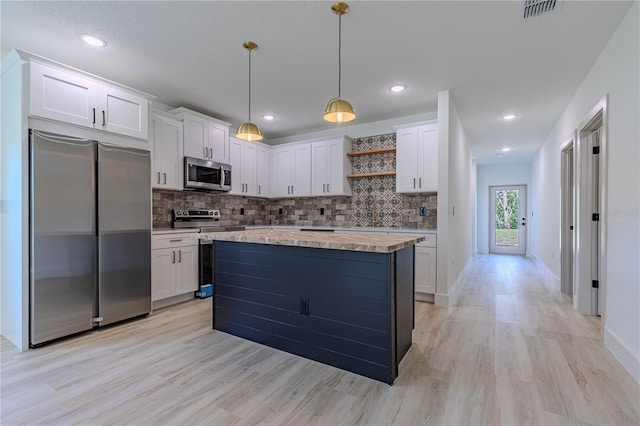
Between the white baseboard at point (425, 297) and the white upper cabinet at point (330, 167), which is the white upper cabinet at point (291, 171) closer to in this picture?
the white upper cabinet at point (330, 167)

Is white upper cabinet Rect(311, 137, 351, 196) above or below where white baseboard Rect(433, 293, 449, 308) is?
above

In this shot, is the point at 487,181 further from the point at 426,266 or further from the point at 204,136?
the point at 204,136

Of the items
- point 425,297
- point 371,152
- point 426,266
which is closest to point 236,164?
point 371,152

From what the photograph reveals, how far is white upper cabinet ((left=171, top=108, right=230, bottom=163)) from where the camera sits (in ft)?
13.5

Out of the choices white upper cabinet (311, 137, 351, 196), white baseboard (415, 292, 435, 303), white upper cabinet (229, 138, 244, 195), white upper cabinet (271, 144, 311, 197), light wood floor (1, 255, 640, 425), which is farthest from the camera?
white upper cabinet (271, 144, 311, 197)

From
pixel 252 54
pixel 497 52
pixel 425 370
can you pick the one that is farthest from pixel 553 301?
pixel 252 54

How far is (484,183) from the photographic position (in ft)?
29.8

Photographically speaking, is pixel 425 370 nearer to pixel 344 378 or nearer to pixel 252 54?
pixel 344 378

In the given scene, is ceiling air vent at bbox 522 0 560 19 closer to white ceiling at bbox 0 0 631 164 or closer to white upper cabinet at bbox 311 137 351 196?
white ceiling at bbox 0 0 631 164

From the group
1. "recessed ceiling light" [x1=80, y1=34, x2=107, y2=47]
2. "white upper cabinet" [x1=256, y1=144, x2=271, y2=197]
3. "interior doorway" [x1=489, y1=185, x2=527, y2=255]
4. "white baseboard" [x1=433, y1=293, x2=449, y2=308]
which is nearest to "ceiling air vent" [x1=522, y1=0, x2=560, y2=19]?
"white baseboard" [x1=433, y1=293, x2=449, y2=308]

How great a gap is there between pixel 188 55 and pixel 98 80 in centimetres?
89

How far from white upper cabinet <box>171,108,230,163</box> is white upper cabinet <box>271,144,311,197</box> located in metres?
1.11

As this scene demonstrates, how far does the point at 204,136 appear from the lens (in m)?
4.36

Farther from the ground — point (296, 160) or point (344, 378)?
point (296, 160)
